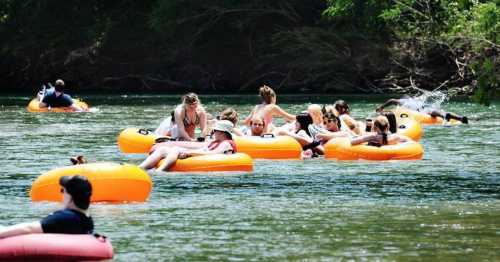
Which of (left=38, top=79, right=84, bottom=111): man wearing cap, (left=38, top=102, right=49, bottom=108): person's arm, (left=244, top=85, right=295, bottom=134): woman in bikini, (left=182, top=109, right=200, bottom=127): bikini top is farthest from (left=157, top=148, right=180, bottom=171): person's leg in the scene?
(left=38, top=102, right=49, bottom=108): person's arm

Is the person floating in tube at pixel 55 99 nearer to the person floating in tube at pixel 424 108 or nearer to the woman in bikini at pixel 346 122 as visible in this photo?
the person floating in tube at pixel 424 108

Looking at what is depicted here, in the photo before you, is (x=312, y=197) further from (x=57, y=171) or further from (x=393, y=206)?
(x=57, y=171)

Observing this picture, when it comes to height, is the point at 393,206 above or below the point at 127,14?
below

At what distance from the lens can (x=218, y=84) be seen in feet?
162

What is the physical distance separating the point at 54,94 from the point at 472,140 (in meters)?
13.6

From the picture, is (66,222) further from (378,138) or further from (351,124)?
(351,124)

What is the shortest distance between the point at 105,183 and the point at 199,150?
134 inches

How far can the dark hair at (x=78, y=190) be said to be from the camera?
9.94 m

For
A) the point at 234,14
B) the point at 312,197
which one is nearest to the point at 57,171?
the point at 312,197

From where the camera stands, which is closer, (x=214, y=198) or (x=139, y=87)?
(x=214, y=198)

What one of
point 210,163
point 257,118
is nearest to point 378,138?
point 257,118

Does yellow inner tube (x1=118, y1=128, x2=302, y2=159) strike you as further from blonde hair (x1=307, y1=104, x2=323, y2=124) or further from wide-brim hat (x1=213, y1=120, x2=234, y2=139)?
wide-brim hat (x1=213, y1=120, x2=234, y2=139)

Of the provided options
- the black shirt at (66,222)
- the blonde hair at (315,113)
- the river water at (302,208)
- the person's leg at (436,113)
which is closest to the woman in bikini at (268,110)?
the blonde hair at (315,113)

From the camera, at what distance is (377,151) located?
18.5m
